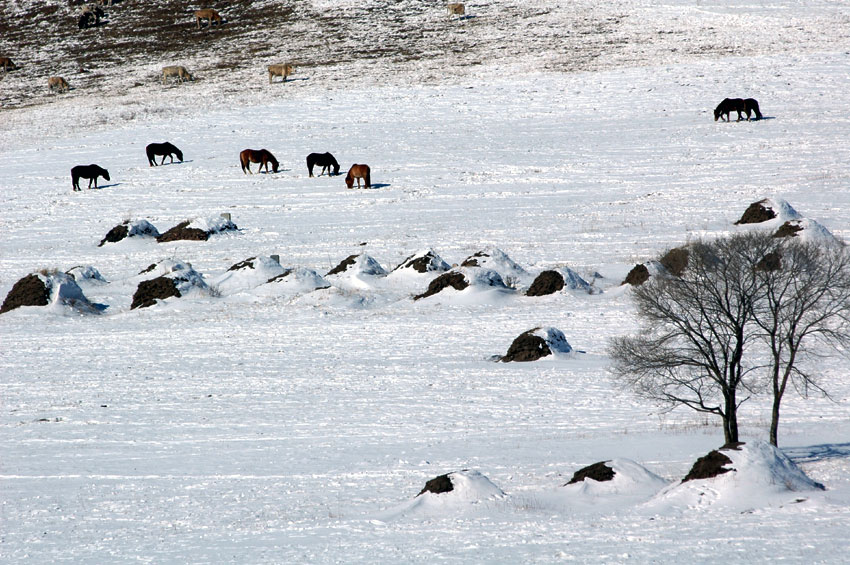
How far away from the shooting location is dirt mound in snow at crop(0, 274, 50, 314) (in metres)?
25.8

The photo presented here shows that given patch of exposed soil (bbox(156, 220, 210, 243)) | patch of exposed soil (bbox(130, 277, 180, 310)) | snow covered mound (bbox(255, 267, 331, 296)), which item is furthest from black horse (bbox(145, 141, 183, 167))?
snow covered mound (bbox(255, 267, 331, 296))

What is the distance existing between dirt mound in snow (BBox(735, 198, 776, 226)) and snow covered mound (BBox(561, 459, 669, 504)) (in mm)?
18152

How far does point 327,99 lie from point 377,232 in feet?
75.6

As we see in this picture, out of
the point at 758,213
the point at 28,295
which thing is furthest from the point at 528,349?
the point at 28,295

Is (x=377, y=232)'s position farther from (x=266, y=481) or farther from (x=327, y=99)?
(x=327, y=99)

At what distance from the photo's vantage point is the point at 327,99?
5225 centimetres

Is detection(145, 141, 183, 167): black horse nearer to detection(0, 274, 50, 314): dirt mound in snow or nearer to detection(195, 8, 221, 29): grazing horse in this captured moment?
detection(0, 274, 50, 314): dirt mound in snow

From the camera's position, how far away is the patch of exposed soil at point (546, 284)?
2498 cm

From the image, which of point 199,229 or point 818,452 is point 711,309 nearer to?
point 818,452

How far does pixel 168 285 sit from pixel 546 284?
10997 millimetres

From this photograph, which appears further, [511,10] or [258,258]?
[511,10]

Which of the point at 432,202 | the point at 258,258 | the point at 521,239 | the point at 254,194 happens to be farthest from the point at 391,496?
the point at 254,194

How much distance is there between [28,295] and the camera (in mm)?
25891

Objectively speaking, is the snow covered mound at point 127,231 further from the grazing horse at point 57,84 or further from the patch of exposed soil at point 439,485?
the grazing horse at point 57,84
